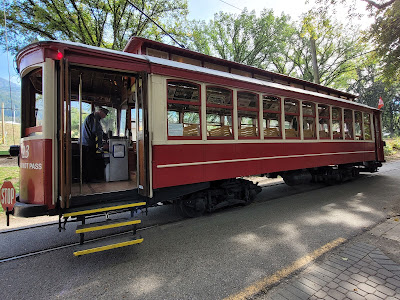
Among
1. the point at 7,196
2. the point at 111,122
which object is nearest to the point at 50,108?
the point at 7,196

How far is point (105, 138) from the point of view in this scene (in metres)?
4.99

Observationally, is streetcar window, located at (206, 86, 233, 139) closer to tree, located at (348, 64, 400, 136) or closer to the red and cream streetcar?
the red and cream streetcar

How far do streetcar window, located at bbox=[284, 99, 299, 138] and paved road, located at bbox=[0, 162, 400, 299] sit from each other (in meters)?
2.04

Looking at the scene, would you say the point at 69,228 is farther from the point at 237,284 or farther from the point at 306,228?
the point at 306,228

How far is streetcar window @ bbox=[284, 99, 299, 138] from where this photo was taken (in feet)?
19.4

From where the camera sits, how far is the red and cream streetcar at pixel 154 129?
2.97 metres

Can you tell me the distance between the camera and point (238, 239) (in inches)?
139

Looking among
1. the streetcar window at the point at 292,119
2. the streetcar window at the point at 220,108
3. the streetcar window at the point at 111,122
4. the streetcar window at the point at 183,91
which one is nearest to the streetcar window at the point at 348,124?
the streetcar window at the point at 292,119

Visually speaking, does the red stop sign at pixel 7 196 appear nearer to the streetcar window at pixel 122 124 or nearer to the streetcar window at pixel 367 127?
the streetcar window at pixel 122 124

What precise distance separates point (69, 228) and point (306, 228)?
4.35m

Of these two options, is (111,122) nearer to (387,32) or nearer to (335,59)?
(387,32)

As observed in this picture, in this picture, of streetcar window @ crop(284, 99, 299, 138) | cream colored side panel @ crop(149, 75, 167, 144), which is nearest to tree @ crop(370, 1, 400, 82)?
streetcar window @ crop(284, 99, 299, 138)

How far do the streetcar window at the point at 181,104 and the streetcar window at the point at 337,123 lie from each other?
17.3 ft

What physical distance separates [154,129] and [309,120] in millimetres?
5070
